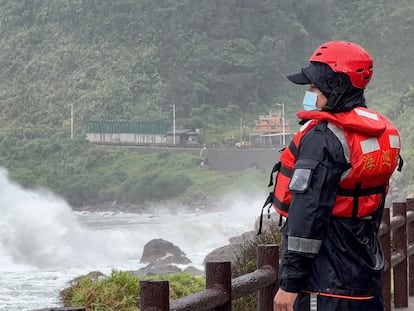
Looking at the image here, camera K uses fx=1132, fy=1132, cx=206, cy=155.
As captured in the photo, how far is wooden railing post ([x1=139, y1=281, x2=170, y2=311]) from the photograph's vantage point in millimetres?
2684

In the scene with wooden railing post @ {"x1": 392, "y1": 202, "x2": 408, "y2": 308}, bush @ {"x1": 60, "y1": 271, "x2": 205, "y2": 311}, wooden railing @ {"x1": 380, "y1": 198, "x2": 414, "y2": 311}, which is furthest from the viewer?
bush @ {"x1": 60, "y1": 271, "x2": 205, "y2": 311}

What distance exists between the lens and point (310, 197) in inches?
104

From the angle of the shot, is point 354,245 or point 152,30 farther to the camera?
point 152,30

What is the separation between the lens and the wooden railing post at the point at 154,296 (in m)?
2.68

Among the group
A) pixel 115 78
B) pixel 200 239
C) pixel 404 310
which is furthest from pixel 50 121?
pixel 404 310

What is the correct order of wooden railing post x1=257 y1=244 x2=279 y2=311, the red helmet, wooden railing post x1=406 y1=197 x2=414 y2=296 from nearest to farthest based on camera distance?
the red helmet → wooden railing post x1=257 y1=244 x2=279 y2=311 → wooden railing post x1=406 y1=197 x2=414 y2=296

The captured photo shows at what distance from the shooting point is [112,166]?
6253 centimetres

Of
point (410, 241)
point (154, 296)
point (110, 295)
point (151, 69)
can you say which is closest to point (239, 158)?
point (151, 69)

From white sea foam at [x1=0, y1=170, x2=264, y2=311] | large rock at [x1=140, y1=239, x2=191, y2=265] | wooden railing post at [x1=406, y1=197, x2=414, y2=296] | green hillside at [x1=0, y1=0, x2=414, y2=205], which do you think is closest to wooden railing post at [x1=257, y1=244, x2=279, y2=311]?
wooden railing post at [x1=406, y1=197, x2=414, y2=296]

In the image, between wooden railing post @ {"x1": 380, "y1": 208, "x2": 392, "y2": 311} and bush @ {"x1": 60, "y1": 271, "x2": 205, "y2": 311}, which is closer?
wooden railing post @ {"x1": 380, "y1": 208, "x2": 392, "y2": 311}

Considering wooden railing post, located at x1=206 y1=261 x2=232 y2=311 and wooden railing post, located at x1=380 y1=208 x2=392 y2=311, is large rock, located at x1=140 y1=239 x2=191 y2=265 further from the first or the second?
wooden railing post, located at x1=206 y1=261 x2=232 y2=311

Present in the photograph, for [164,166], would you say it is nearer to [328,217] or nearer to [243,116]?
[243,116]

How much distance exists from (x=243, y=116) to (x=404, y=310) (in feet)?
191

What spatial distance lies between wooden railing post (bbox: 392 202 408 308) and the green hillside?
50.5 m
